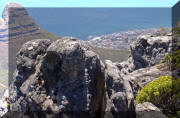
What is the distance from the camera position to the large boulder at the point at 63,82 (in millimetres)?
9062

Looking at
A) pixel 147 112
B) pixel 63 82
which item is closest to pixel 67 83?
pixel 63 82

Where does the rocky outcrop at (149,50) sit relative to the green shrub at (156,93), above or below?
above

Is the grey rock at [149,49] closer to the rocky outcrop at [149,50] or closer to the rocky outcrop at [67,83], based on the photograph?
the rocky outcrop at [149,50]

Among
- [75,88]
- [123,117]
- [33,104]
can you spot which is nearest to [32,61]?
[33,104]

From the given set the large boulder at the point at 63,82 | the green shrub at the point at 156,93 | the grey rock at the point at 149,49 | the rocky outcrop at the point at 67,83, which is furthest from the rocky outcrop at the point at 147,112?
the grey rock at the point at 149,49

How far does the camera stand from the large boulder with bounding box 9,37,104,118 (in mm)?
9062

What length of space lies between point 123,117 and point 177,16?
2441 centimetres

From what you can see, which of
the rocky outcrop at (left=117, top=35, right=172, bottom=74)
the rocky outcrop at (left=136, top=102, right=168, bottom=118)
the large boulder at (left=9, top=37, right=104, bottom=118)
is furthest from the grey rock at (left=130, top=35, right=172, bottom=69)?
the large boulder at (left=9, top=37, right=104, bottom=118)

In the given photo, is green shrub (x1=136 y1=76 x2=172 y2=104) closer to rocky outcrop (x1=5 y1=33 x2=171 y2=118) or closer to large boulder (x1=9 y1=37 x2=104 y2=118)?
rocky outcrop (x1=5 y1=33 x2=171 y2=118)

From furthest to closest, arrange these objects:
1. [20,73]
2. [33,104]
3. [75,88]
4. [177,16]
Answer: [177,16] → [20,73] → [33,104] → [75,88]

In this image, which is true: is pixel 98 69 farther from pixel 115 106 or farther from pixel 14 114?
pixel 14 114

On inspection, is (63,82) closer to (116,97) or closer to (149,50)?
(116,97)

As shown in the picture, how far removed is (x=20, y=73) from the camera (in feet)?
35.5

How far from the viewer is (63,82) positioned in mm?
9367
